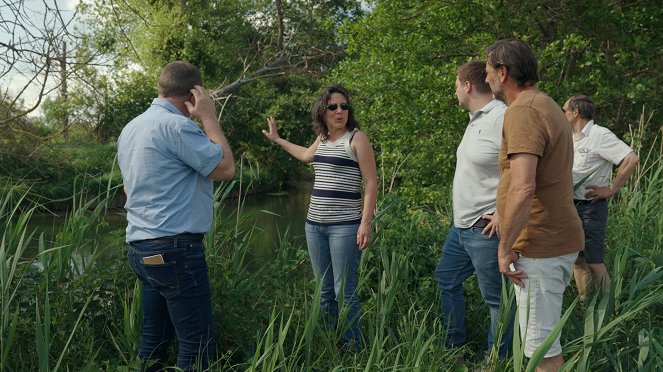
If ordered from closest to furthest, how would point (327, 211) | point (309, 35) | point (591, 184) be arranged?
point (327, 211) → point (591, 184) → point (309, 35)

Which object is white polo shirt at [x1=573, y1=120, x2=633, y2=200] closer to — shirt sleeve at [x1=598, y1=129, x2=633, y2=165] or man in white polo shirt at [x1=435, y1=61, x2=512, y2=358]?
shirt sleeve at [x1=598, y1=129, x2=633, y2=165]

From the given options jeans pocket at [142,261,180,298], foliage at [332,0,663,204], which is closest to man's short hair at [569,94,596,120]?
jeans pocket at [142,261,180,298]

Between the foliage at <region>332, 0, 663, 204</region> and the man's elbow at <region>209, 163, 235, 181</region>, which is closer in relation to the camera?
the man's elbow at <region>209, 163, 235, 181</region>

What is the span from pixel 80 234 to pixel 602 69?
1006cm

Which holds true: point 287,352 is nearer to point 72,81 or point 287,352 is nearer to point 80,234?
point 80,234

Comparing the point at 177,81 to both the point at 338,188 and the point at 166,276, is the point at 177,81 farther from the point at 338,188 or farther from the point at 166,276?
the point at 338,188

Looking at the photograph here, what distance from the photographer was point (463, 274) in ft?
11.9

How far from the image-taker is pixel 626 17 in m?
11.8

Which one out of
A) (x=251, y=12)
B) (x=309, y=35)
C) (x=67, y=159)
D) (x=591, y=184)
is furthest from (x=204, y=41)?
(x=591, y=184)

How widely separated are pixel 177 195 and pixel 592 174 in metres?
2.69

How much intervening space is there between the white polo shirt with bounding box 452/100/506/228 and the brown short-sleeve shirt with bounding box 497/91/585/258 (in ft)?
1.48

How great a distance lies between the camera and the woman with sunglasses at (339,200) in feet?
12.0

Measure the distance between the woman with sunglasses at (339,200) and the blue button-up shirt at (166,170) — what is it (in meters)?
0.97

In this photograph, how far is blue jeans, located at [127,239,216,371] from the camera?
276 centimetres
